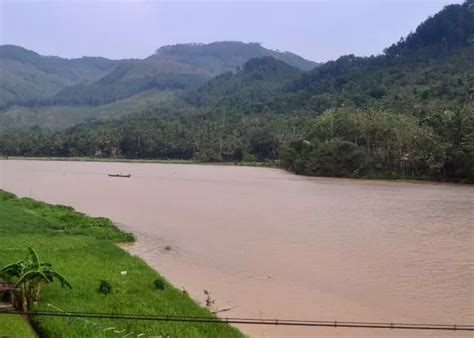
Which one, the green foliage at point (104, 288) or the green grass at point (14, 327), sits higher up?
the green grass at point (14, 327)

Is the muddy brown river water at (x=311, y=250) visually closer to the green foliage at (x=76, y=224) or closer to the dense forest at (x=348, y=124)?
the green foliage at (x=76, y=224)

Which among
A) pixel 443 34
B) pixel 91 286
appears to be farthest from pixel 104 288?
pixel 443 34

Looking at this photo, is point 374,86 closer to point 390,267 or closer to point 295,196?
point 295,196

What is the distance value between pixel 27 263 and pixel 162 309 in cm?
306

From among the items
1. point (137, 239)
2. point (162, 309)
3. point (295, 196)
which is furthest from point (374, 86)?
point (162, 309)

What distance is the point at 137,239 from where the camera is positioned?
23828 mm

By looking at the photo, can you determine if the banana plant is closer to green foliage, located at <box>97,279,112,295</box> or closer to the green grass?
the green grass

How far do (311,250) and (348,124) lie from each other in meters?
49.5

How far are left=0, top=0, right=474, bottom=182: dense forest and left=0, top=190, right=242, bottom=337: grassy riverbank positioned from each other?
41.9 metres

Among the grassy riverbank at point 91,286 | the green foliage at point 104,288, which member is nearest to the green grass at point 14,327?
the grassy riverbank at point 91,286

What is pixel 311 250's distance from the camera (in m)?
21.8

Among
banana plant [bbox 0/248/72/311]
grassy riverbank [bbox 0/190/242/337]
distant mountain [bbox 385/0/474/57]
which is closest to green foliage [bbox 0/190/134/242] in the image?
grassy riverbank [bbox 0/190/242/337]

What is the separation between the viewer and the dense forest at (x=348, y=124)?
59.8 meters

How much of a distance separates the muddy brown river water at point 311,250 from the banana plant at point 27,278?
14.9ft
